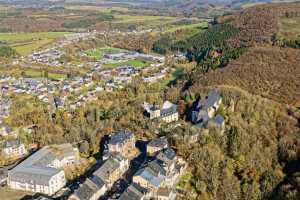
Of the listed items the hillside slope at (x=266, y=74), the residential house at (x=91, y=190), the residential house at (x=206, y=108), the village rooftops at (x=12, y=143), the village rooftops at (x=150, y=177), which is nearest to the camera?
the residential house at (x=91, y=190)

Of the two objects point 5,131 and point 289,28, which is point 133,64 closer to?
point 289,28

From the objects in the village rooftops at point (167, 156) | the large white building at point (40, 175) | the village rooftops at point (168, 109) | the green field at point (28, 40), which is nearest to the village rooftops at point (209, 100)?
the village rooftops at point (168, 109)

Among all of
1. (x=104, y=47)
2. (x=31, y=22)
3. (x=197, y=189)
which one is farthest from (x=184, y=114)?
(x=31, y=22)

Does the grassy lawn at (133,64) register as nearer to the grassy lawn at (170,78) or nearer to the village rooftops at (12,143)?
the grassy lawn at (170,78)

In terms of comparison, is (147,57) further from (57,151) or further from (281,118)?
(57,151)

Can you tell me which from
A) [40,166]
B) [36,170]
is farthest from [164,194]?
[40,166]

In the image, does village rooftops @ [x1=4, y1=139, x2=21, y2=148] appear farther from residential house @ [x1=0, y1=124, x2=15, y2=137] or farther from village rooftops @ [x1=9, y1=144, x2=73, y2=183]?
residential house @ [x1=0, y1=124, x2=15, y2=137]

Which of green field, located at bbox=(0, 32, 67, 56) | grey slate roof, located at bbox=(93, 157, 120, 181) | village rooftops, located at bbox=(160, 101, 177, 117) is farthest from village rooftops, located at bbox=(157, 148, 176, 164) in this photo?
green field, located at bbox=(0, 32, 67, 56)
